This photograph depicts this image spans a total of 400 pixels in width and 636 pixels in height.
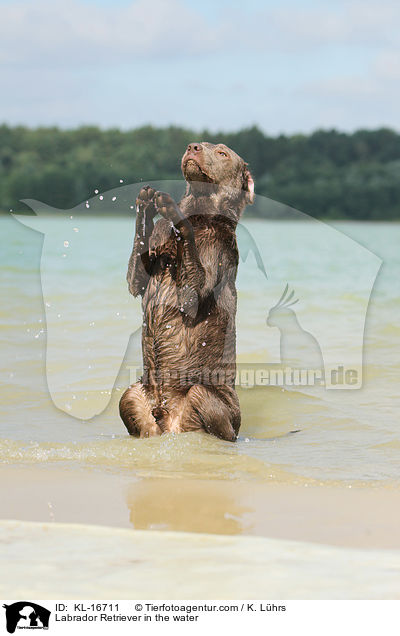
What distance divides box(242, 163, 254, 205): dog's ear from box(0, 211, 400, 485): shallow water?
54 cm

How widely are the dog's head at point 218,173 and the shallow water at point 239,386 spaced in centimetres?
59

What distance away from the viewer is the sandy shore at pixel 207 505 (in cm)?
346

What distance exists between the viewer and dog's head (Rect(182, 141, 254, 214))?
208 inches

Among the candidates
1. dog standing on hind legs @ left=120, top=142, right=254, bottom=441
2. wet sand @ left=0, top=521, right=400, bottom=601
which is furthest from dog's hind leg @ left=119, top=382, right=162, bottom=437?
wet sand @ left=0, top=521, right=400, bottom=601

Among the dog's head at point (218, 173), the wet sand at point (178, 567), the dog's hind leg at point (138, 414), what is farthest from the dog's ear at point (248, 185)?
the wet sand at point (178, 567)

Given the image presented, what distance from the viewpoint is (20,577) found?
2846 mm

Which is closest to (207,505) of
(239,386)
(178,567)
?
(178,567)

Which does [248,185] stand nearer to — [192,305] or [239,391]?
[192,305]

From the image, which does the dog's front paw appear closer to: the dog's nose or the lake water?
the dog's nose

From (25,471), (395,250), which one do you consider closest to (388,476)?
(25,471)

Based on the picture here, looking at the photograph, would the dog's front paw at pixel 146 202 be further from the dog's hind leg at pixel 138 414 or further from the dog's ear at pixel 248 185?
the dog's hind leg at pixel 138 414

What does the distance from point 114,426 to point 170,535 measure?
274 cm

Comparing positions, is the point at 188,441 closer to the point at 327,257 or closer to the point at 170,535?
the point at 170,535

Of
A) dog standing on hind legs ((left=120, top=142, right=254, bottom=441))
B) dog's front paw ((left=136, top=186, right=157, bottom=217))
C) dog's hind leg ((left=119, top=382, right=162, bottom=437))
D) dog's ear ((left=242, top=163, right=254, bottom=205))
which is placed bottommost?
dog's hind leg ((left=119, top=382, right=162, bottom=437))
